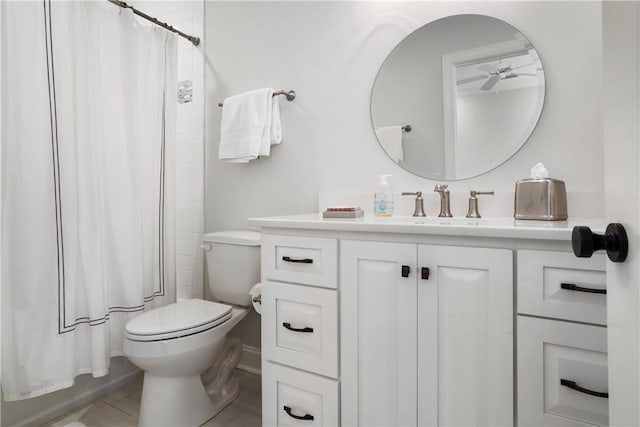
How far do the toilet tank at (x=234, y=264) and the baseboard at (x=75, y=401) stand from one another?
72 centimetres

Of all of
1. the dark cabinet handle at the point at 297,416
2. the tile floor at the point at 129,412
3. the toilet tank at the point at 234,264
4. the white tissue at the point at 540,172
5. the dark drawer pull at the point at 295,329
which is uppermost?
the white tissue at the point at 540,172

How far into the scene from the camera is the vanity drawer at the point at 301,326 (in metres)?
1.16

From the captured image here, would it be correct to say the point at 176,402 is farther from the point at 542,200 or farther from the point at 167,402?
the point at 542,200

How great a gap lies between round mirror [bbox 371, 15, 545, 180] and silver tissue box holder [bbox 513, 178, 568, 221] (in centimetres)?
24

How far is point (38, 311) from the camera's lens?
4.43 feet

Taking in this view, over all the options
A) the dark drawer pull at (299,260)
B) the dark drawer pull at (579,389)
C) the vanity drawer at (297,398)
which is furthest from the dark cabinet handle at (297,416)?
the dark drawer pull at (579,389)

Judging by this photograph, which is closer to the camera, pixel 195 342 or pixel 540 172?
pixel 540 172

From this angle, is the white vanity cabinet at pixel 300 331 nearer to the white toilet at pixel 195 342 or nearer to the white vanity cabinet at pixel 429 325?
the white vanity cabinet at pixel 429 325

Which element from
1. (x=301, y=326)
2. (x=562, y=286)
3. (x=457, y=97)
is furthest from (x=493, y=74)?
(x=301, y=326)

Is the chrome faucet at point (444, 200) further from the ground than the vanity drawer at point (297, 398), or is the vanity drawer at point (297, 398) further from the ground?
the chrome faucet at point (444, 200)

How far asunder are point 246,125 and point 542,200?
139 cm

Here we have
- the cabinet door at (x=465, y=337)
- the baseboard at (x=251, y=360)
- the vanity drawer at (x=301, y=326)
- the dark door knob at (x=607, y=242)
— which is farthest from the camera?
the baseboard at (x=251, y=360)

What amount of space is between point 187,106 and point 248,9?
2.33 ft

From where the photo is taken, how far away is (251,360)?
203 centimetres
